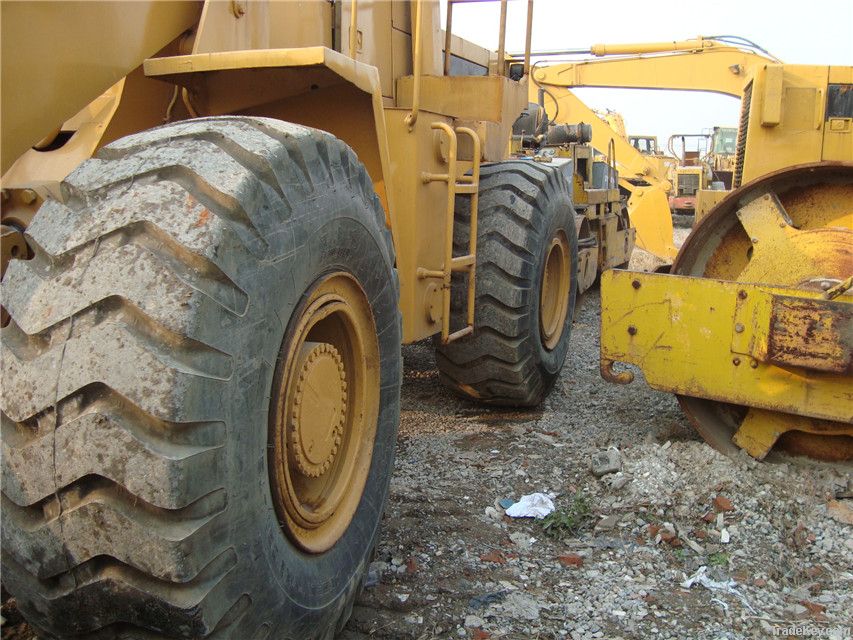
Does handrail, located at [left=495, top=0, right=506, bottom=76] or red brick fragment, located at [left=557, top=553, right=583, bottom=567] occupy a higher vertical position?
handrail, located at [left=495, top=0, right=506, bottom=76]

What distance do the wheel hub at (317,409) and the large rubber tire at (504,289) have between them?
1936mm

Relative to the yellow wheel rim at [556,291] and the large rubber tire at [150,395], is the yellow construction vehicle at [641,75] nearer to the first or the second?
the yellow wheel rim at [556,291]

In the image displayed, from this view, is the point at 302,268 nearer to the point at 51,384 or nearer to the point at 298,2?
the point at 51,384

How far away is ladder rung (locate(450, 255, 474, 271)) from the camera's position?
400cm

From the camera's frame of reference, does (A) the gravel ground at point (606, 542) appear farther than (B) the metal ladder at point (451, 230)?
No

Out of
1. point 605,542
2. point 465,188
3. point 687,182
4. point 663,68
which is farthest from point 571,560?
point 687,182

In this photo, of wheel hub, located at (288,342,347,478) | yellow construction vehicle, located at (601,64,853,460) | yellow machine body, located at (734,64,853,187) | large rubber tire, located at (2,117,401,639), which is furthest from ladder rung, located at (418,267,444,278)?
yellow machine body, located at (734,64,853,187)

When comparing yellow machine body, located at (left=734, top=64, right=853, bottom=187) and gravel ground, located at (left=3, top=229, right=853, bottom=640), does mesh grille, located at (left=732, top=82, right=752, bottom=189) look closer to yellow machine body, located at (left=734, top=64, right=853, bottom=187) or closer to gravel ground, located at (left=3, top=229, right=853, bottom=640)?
yellow machine body, located at (left=734, top=64, right=853, bottom=187)

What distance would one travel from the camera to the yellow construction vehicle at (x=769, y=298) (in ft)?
11.9

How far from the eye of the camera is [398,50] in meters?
4.09

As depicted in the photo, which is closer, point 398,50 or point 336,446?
point 336,446

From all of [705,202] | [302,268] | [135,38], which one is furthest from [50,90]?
[705,202]

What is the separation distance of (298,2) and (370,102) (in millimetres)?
527

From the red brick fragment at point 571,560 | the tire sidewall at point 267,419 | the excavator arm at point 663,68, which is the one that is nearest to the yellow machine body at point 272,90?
the tire sidewall at point 267,419
